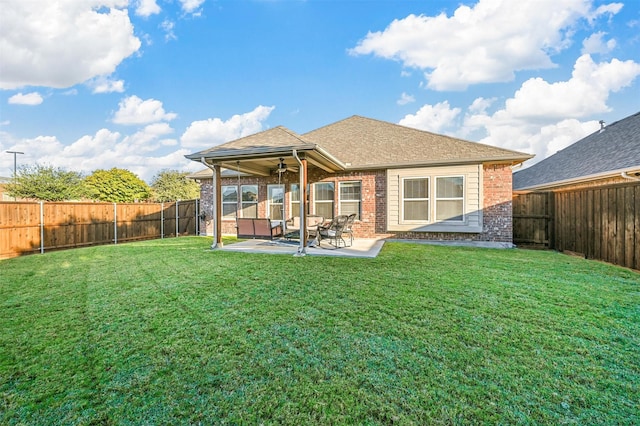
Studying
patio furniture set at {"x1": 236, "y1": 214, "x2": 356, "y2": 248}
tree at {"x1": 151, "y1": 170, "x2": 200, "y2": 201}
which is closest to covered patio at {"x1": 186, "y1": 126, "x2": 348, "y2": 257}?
patio furniture set at {"x1": 236, "y1": 214, "x2": 356, "y2": 248}

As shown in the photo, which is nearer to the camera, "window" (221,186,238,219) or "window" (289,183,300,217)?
"window" (289,183,300,217)

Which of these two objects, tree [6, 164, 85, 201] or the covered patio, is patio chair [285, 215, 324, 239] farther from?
tree [6, 164, 85, 201]

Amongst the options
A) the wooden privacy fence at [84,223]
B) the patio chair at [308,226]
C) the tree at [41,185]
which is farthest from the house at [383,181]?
the tree at [41,185]

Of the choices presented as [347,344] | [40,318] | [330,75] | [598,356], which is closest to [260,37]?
[330,75]

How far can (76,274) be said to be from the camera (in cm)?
585

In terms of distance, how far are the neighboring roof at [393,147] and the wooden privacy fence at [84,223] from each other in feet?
26.8

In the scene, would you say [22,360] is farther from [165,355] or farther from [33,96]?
[33,96]

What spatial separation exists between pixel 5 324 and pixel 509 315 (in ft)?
20.4

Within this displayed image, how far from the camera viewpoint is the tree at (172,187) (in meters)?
30.1

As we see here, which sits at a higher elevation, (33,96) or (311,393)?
(33,96)

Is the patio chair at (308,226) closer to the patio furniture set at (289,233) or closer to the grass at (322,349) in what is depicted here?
the patio furniture set at (289,233)

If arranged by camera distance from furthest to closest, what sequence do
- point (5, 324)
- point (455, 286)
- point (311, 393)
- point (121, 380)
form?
point (455, 286) → point (5, 324) → point (121, 380) → point (311, 393)

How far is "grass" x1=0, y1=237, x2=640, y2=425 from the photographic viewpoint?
198 cm

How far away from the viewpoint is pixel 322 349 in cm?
277
